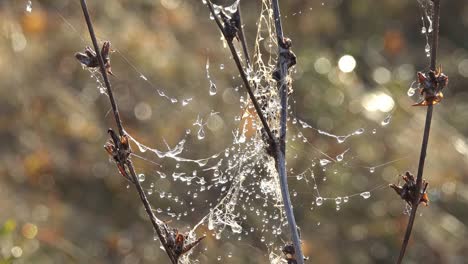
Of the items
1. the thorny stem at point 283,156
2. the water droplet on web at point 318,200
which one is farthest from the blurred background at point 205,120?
the thorny stem at point 283,156

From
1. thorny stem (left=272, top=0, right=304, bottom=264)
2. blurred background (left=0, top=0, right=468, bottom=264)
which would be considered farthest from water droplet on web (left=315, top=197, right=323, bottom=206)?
thorny stem (left=272, top=0, right=304, bottom=264)

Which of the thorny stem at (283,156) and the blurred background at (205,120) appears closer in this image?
the thorny stem at (283,156)

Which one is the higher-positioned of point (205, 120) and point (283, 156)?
point (205, 120)

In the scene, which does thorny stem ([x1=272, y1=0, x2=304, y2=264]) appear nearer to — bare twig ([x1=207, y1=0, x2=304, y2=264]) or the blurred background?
bare twig ([x1=207, y1=0, x2=304, y2=264])

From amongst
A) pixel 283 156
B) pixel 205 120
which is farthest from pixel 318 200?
pixel 283 156

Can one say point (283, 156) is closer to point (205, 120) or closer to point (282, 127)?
point (282, 127)

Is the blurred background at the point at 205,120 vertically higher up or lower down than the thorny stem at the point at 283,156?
higher up

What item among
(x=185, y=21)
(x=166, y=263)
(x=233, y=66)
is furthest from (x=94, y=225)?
(x=185, y=21)

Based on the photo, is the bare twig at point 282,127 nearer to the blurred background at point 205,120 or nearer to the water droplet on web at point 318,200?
the water droplet on web at point 318,200

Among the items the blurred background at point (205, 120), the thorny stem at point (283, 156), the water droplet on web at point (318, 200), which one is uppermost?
the blurred background at point (205, 120)
